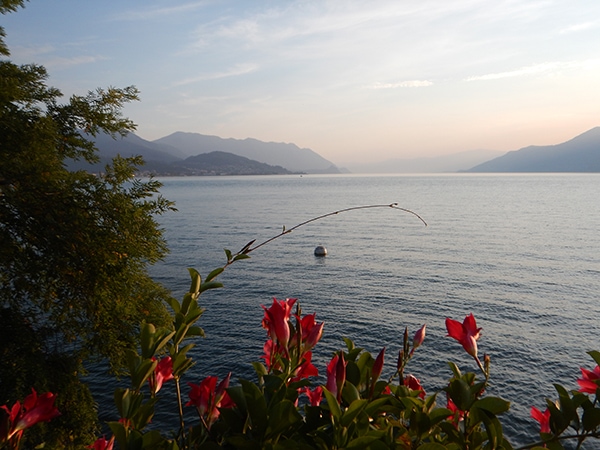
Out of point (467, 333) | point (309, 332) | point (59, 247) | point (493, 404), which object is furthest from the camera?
point (59, 247)

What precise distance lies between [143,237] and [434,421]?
9139 mm

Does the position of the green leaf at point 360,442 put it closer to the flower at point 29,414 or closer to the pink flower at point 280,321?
the pink flower at point 280,321

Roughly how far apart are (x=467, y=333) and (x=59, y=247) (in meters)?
8.69

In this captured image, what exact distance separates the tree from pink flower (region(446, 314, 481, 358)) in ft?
27.2

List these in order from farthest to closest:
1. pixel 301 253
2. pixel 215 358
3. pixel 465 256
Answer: pixel 301 253 → pixel 465 256 → pixel 215 358

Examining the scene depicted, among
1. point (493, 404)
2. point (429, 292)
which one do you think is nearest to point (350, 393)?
point (493, 404)

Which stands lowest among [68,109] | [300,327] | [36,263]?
[36,263]

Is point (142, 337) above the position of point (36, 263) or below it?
above

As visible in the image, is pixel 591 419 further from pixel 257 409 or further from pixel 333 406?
pixel 257 409

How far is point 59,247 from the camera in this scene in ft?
28.0

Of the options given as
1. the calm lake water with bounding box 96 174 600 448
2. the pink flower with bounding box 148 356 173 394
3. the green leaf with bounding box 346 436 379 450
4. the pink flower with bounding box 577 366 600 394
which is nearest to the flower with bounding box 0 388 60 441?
the pink flower with bounding box 148 356 173 394

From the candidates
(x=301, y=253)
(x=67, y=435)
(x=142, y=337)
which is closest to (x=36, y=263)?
(x=67, y=435)

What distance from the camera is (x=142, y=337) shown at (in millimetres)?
1316

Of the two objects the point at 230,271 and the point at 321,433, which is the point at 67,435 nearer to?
the point at 321,433
